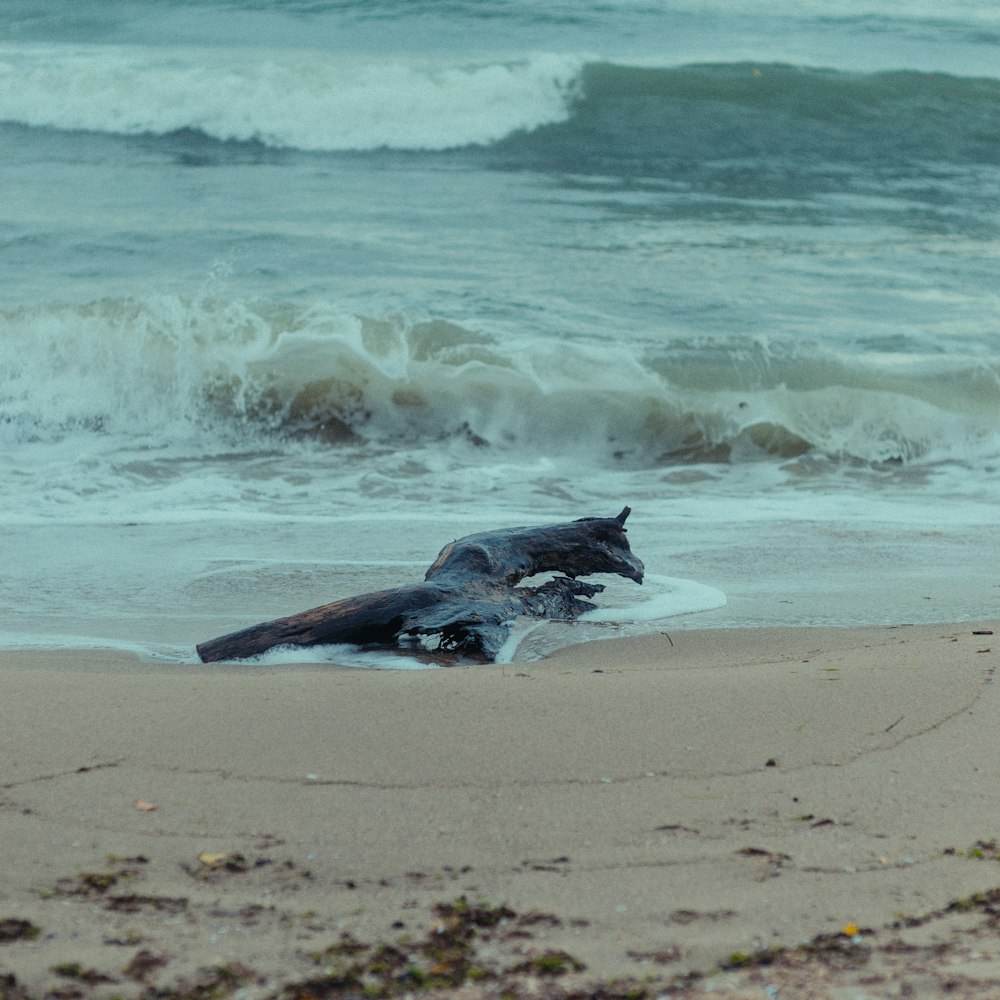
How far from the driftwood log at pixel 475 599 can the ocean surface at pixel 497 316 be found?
0.44 feet

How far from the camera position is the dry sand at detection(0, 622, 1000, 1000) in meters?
1.81

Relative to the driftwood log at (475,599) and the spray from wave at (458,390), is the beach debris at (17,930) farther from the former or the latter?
the spray from wave at (458,390)

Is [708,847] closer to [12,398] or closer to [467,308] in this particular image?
[12,398]

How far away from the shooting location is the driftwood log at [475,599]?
368cm

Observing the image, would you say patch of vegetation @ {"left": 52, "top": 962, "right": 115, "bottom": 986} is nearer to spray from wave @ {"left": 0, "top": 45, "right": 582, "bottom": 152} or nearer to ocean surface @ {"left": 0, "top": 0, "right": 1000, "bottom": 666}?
ocean surface @ {"left": 0, "top": 0, "right": 1000, "bottom": 666}

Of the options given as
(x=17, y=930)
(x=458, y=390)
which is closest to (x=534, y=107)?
(x=458, y=390)

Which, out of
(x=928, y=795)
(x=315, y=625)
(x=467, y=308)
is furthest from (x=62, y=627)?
(x=467, y=308)

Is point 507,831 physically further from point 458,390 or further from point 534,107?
point 534,107

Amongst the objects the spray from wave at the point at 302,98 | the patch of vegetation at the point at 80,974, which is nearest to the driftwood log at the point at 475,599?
the patch of vegetation at the point at 80,974

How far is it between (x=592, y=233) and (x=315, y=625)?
8.97m

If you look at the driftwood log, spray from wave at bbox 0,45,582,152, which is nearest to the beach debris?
the driftwood log

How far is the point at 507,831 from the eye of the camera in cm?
231

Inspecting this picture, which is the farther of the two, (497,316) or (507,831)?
(497,316)

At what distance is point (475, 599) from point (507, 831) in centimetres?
158
